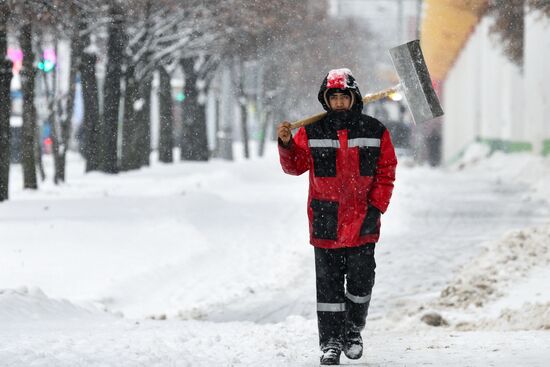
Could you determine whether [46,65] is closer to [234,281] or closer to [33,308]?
[234,281]

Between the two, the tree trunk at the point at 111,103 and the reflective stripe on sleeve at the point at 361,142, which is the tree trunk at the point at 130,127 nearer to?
the tree trunk at the point at 111,103

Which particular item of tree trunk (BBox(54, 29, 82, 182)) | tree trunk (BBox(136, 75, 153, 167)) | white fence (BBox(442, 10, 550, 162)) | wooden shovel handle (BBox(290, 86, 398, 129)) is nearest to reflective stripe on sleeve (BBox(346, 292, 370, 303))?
wooden shovel handle (BBox(290, 86, 398, 129))

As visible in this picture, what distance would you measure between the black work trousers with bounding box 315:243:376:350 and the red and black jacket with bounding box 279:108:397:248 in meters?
0.10

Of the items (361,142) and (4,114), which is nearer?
(361,142)

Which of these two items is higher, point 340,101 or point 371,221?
point 340,101

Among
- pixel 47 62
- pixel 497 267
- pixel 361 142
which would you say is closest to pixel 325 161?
pixel 361 142

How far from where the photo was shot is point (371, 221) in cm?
665

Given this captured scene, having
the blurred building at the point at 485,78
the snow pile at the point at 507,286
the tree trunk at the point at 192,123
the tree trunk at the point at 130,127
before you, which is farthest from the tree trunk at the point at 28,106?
→ the tree trunk at the point at 192,123

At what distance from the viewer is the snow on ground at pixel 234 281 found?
710 cm

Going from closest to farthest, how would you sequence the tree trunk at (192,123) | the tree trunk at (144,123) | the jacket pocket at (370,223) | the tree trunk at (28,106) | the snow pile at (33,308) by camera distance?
the jacket pocket at (370,223)
the snow pile at (33,308)
the tree trunk at (28,106)
the tree trunk at (144,123)
the tree trunk at (192,123)

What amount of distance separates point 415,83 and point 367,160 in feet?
3.78

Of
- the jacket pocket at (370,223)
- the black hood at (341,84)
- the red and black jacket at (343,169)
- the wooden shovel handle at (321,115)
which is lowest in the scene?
the jacket pocket at (370,223)

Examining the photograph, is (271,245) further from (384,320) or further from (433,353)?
(433,353)

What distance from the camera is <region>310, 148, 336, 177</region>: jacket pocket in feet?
21.5
